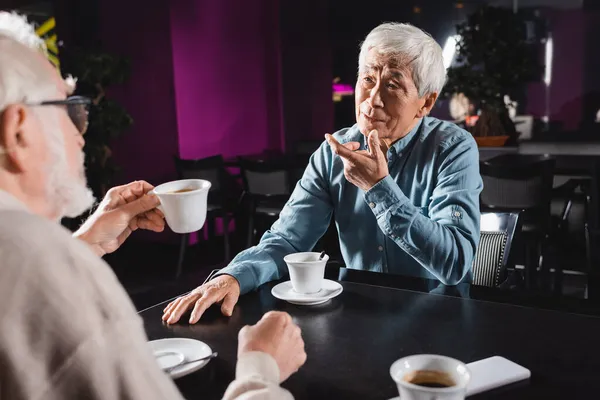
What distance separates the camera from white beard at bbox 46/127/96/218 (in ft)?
2.43

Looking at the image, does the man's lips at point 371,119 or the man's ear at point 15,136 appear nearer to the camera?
the man's ear at point 15,136

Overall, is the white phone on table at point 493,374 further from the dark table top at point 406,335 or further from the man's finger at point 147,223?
the man's finger at point 147,223

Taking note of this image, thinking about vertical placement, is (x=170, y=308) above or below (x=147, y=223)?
below

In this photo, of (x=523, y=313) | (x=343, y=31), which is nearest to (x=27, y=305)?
→ (x=523, y=313)

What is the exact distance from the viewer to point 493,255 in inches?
74.0

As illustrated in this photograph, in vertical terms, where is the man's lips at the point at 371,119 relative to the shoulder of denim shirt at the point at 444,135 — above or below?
above

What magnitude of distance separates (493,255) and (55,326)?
Result: 5.11 ft

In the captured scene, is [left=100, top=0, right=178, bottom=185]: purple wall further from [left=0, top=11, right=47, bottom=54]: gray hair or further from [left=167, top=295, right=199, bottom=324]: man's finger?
[left=0, top=11, right=47, bottom=54]: gray hair

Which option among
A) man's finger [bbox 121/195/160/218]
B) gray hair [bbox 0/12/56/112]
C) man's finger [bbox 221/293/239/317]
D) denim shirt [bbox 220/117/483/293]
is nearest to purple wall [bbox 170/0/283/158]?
denim shirt [bbox 220/117/483/293]

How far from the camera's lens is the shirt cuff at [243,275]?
1.49 m

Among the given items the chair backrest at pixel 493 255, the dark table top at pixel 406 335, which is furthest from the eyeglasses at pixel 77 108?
the chair backrest at pixel 493 255

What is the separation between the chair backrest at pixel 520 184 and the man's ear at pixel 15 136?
120 inches

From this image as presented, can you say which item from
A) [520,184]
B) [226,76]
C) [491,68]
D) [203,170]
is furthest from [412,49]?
[226,76]

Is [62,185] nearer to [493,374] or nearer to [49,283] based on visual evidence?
[49,283]
